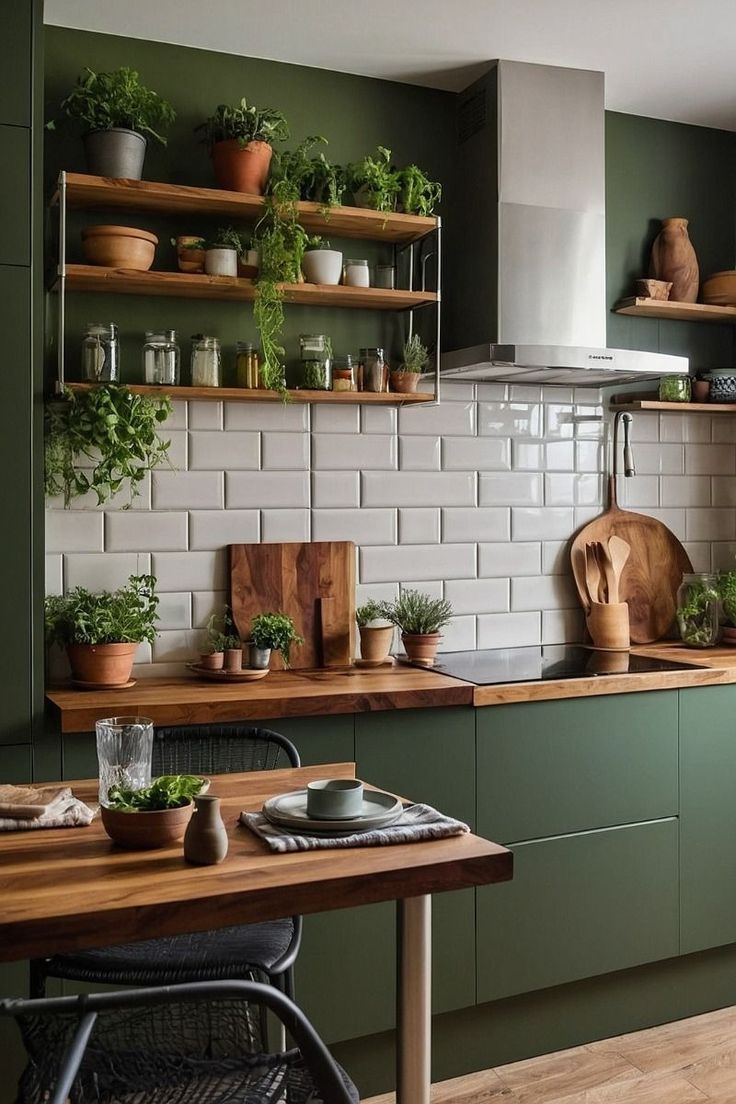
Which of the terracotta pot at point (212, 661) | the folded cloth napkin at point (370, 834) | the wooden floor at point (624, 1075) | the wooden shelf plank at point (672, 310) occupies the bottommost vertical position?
the wooden floor at point (624, 1075)

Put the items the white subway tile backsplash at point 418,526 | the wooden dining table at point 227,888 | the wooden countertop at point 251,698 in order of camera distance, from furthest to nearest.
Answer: the white subway tile backsplash at point 418,526 → the wooden countertop at point 251,698 → the wooden dining table at point 227,888

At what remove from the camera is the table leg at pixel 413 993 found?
179 cm

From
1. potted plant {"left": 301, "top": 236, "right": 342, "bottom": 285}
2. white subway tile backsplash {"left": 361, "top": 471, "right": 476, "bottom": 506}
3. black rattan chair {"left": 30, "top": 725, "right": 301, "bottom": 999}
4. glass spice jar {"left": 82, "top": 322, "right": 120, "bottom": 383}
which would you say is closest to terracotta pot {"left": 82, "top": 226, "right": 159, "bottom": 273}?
glass spice jar {"left": 82, "top": 322, "right": 120, "bottom": 383}

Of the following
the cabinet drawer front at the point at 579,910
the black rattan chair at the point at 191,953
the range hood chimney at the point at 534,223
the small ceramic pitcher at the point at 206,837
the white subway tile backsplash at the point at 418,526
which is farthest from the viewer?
the white subway tile backsplash at the point at 418,526

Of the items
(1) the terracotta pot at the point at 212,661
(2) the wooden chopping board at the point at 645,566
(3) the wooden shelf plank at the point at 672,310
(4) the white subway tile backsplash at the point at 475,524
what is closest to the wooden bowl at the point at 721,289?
(3) the wooden shelf plank at the point at 672,310

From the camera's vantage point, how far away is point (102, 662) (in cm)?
297

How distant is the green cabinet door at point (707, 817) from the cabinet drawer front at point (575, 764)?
0.18ft

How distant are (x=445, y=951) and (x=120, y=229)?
2.06m

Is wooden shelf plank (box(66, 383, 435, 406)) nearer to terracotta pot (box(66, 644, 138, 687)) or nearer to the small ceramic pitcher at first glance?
terracotta pot (box(66, 644, 138, 687))

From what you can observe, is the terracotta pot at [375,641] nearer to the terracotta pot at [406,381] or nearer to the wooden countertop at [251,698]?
the wooden countertop at [251,698]

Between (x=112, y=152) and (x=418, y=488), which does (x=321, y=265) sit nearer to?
(x=112, y=152)

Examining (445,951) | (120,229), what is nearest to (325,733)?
(445,951)

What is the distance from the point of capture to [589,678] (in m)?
3.16

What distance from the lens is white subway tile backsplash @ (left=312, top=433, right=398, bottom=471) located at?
3.49 m
